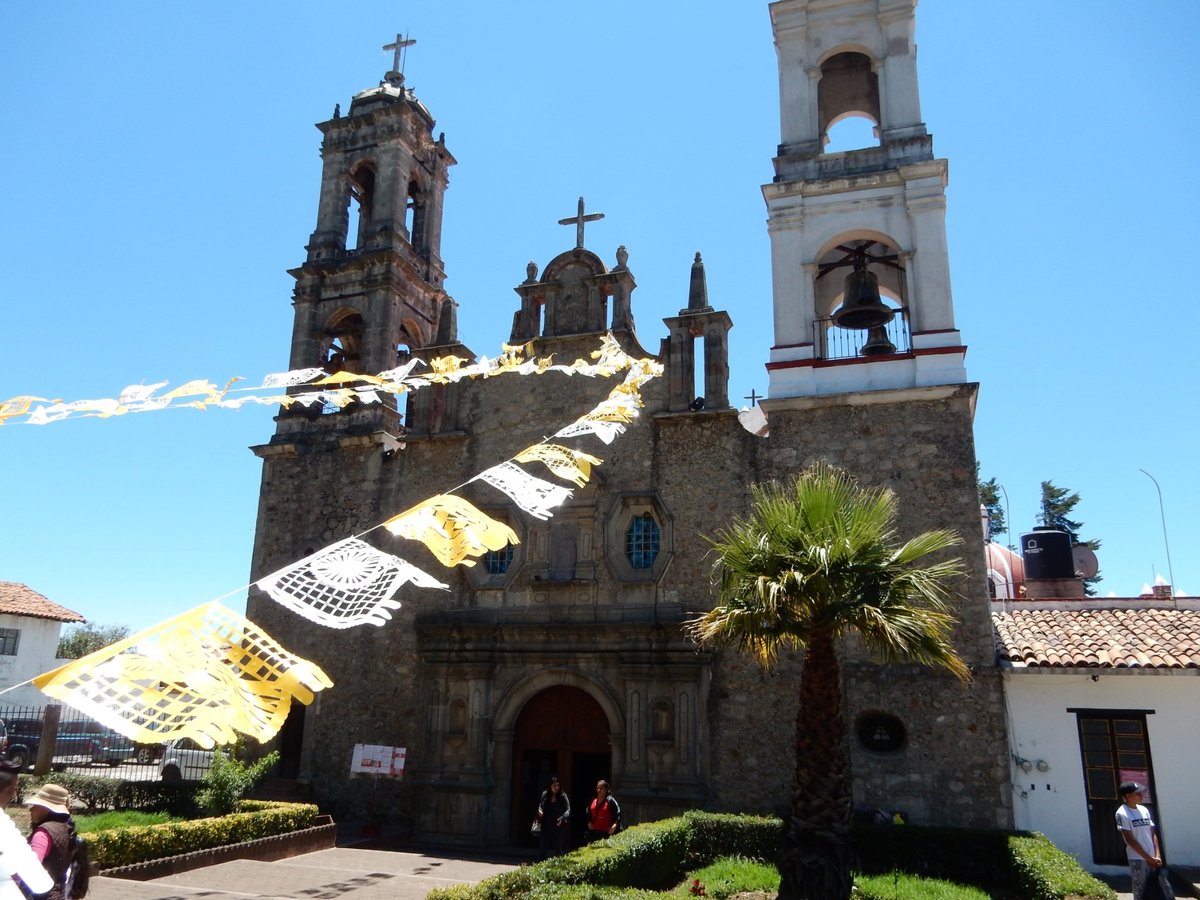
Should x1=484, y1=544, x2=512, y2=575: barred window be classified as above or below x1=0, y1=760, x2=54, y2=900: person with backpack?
above

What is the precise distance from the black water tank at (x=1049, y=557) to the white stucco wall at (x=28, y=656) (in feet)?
104

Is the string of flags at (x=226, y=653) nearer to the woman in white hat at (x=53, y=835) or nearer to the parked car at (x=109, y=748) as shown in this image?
the woman in white hat at (x=53, y=835)

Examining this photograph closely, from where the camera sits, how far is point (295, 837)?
44.5 feet

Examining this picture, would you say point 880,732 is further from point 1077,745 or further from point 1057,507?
point 1057,507

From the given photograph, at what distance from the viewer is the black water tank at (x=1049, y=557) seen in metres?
19.7

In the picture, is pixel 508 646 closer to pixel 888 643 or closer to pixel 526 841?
pixel 526 841

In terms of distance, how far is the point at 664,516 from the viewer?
15602 millimetres

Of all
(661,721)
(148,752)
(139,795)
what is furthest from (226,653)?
(148,752)

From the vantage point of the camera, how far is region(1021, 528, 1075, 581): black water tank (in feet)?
64.7

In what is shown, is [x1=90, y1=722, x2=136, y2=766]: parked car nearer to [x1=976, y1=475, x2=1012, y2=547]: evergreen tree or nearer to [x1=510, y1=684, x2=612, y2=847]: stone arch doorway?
[x1=510, y1=684, x2=612, y2=847]: stone arch doorway

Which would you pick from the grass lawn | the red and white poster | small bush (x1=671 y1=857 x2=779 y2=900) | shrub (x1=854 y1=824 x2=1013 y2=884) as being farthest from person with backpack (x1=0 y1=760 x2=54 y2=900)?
the red and white poster

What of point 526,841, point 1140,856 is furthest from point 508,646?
point 1140,856

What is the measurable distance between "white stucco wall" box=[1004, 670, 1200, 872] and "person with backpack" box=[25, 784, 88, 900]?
12.2 meters

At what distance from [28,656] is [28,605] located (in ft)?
6.09
